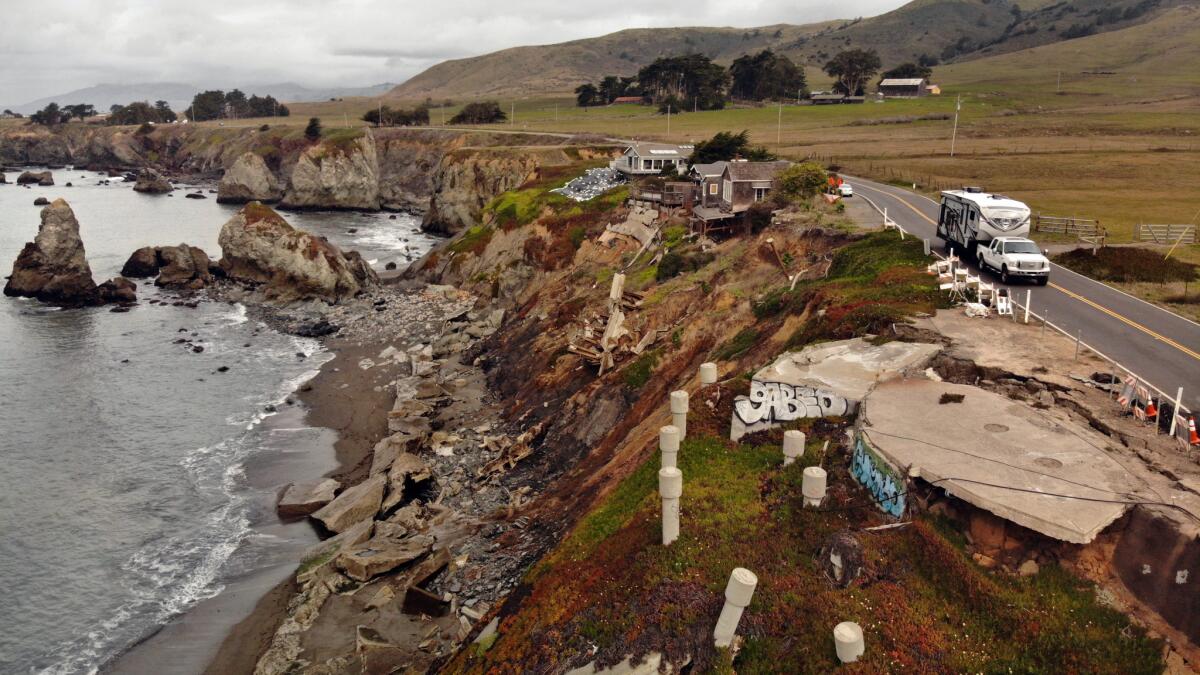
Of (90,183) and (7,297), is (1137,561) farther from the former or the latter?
(90,183)

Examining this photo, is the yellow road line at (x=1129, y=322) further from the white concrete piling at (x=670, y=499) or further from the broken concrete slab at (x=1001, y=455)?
the white concrete piling at (x=670, y=499)

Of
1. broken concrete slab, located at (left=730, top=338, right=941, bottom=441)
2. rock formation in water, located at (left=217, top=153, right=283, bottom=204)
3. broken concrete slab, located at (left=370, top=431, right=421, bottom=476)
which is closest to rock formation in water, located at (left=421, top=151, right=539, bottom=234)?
rock formation in water, located at (left=217, top=153, right=283, bottom=204)

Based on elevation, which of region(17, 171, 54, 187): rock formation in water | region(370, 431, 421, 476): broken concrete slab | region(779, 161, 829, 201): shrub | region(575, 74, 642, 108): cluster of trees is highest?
region(575, 74, 642, 108): cluster of trees

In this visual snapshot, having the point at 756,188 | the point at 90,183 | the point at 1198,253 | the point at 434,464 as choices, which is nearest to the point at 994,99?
the point at 756,188

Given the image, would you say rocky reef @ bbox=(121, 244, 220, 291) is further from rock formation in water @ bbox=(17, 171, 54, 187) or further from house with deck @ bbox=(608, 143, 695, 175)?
rock formation in water @ bbox=(17, 171, 54, 187)

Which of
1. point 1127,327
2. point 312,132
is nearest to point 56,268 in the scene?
point 1127,327

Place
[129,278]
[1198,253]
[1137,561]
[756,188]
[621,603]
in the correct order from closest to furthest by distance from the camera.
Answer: [1137,561]
[621,603]
[1198,253]
[756,188]
[129,278]

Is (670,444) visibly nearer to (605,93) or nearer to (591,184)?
(591,184)
